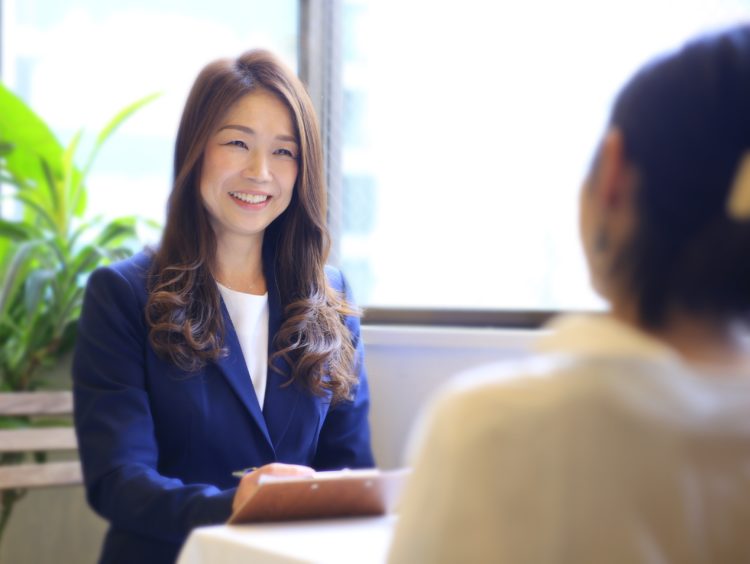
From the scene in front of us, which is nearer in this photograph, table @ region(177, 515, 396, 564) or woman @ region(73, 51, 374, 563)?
table @ region(177, 515, 396, 564)

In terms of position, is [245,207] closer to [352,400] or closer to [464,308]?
[352,400]

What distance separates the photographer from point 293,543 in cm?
129

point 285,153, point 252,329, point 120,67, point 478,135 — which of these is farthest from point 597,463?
point 120,67

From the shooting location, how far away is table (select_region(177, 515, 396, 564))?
125 cm

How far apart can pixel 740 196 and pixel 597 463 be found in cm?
21

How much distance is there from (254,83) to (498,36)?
2.23 ft

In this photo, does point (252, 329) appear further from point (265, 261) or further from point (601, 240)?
point (601, 240)

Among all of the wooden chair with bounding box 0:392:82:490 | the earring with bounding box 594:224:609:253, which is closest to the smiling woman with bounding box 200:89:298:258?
the wooden chair with bounding box 0:392:82:490

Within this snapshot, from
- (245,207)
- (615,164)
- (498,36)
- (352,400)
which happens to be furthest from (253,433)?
(615,164)

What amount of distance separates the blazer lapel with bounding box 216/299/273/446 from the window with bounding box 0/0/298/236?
1.35 meters

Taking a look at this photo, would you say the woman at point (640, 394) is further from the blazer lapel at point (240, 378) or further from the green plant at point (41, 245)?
the green plant at point (41, 245)

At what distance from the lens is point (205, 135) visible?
206 cm

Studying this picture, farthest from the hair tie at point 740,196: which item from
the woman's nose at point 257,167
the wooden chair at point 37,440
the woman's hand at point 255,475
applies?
the wooden chair at point 37,440

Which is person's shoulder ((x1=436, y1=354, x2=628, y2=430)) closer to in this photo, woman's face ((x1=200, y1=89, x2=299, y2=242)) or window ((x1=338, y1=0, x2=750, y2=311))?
woman's face ((x1=200, y1=89, x2=299, y2=242))
